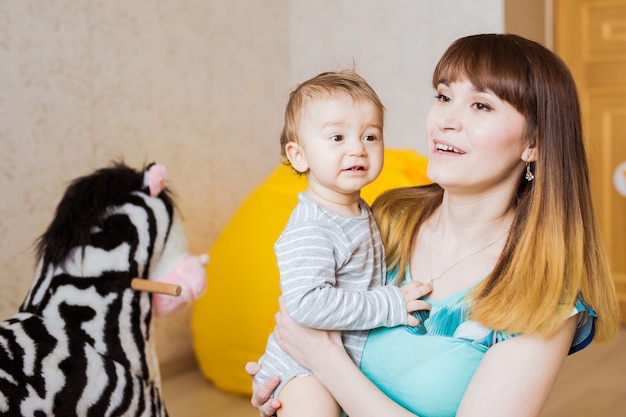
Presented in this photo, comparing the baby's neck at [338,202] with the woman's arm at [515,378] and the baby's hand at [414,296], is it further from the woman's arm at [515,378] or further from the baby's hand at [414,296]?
the woman's arm at [515,378]

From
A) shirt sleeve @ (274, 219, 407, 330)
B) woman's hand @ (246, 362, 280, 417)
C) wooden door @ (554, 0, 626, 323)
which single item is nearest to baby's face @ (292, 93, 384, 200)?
shirt sleeve @ (274, 219, 407, 330)

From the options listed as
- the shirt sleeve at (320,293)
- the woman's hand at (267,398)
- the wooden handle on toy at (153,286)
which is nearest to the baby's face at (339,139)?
the shirt sleeve at (320,293)

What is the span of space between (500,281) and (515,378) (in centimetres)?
19

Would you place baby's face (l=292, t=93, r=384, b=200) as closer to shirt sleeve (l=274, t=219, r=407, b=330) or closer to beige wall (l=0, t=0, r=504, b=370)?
shirt sleeve (l=274, t=219, r=407, b=330)

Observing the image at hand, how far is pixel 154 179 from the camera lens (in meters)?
2.08

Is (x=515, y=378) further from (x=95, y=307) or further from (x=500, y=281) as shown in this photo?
(x=95, y=307)

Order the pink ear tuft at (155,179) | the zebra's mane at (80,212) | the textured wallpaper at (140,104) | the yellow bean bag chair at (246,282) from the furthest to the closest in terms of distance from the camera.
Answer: the yellow bean bag chair at (246,282), the textured wallpaper at (140,104), the pink ear tuft at (155,179), the zebra's mane at (80,212)

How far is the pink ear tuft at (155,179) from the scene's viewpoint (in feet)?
6.84

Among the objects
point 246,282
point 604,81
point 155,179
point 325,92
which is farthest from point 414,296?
point 604,81

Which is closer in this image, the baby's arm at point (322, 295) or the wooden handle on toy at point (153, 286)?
the baby's arm at point (322, 295)

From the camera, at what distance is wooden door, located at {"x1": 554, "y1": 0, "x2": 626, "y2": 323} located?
4125 mm

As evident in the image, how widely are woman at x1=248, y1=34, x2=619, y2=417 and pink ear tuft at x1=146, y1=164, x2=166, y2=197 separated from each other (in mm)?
780

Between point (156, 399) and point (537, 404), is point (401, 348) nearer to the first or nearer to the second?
point (537, 404)

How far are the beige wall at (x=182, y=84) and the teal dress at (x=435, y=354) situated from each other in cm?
156
